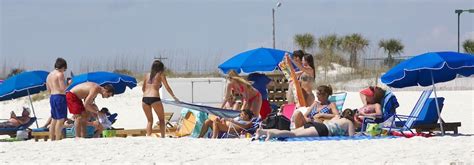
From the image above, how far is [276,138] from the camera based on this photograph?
8.48 m

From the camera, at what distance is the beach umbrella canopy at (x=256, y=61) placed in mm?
11500

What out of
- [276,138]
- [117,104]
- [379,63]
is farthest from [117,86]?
[379,63]

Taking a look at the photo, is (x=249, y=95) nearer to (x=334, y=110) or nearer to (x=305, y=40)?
(x=334, y=110)

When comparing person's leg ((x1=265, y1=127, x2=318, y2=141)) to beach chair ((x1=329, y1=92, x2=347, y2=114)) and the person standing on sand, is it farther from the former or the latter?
the person standing on sand

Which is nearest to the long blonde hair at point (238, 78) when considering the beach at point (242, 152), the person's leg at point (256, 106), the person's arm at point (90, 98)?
the person's leg at point (256, 106)

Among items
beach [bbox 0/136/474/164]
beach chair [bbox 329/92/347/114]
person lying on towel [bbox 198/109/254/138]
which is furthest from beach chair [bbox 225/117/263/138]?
beach chair [bbox 329/92/347/114]

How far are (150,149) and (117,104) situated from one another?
14.0 m

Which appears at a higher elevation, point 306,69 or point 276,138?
point 306,69

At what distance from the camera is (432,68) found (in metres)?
9.62

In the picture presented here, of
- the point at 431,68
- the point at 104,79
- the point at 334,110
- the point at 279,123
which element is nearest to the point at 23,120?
the point at 104,79

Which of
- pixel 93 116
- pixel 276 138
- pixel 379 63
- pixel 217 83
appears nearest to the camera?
pixel 276 138

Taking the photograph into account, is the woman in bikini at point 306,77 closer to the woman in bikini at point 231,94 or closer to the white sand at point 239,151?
the woman in bikini at point 231,94

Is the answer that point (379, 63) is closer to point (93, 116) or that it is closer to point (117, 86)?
point (117, 86)

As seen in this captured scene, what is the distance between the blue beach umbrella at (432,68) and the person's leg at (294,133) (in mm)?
1796
